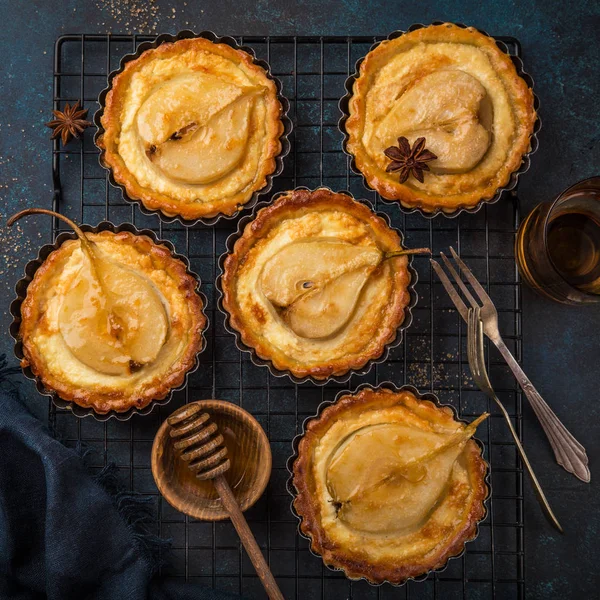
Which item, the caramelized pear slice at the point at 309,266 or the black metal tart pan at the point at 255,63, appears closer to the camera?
the caramelized pear slice at the point at 309,266

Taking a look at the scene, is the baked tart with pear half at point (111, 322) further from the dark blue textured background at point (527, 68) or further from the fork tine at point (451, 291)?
the fork tine at point (451, 291)

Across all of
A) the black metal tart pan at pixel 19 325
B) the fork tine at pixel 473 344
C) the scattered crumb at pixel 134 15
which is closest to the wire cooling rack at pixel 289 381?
the scattered crumb at pixel 134 15

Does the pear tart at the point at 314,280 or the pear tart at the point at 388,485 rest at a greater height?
the pear tart at the point at 314,280

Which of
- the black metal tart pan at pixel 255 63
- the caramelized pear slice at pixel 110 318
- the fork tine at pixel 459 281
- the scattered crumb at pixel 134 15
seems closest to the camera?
the caramelized pear slice at pixel 110 318

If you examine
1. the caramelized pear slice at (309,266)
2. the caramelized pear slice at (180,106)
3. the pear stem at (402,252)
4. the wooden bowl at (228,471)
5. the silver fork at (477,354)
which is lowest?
the wooden bowl at (228,471)

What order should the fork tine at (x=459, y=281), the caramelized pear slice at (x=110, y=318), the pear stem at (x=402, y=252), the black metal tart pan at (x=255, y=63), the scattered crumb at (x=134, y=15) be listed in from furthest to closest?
1. the scattered crumb at (x=134, y=15)
2. the black metal tart pan at (x=255, y=63)
3. the fork tine at (x=459, y=281)
4. the caramelized pear slice at (x=110, y=318)
5. the pear stem at (x=402, y=252)

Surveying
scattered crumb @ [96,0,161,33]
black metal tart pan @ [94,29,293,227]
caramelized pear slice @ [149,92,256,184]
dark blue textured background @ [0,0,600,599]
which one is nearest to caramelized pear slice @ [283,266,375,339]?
black metal tart pan @ [94,29,293,227]

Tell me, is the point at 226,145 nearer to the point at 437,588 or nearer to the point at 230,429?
the point at 230,429

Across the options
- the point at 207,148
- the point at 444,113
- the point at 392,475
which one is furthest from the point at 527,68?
the point at 392,475

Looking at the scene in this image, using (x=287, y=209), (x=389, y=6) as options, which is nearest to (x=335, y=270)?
(x=287, y=209)
